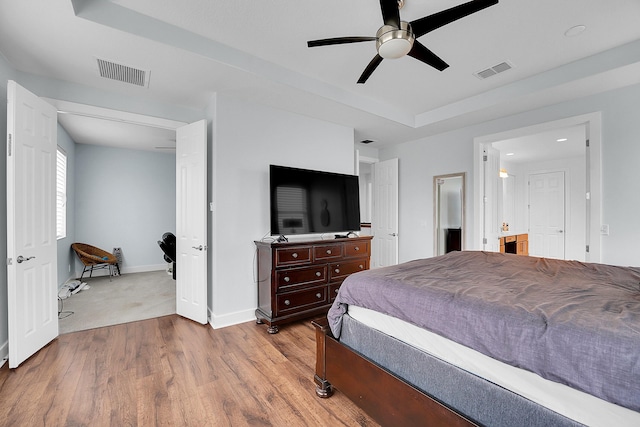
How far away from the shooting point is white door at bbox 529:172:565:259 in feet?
20.3

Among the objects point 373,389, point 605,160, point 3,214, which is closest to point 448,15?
point 373,389

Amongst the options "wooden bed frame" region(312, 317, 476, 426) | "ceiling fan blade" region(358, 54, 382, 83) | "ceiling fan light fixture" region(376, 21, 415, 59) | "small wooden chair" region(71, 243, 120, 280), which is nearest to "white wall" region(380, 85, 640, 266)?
"ceiling fan blade" region(358, 54, 382, 83)

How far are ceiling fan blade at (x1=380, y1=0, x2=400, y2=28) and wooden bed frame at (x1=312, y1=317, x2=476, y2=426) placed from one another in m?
2.09

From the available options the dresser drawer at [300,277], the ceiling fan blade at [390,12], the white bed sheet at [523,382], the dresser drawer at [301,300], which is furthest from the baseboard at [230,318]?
the ceiling fan blade at [390,12]

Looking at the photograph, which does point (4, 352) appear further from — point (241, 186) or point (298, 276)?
point (298, 276)

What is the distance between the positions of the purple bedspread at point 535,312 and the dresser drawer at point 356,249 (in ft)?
4.80

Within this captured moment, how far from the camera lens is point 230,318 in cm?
321

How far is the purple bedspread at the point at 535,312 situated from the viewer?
0.92m

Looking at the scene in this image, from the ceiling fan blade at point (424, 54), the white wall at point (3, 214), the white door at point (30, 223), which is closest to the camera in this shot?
the ceiling fan blade at point (424, 54)

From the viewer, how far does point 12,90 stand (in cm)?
225

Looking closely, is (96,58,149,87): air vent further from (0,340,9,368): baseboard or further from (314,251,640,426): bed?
(314,251,640,426): bed

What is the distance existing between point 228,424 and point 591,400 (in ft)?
5.76

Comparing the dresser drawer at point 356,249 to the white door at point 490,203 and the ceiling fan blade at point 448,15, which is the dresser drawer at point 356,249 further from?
the ceiling fan blade at point 448,15

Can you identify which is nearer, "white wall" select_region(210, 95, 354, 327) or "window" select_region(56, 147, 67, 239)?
"white wall" select_region(210, 95, 354, 327)
